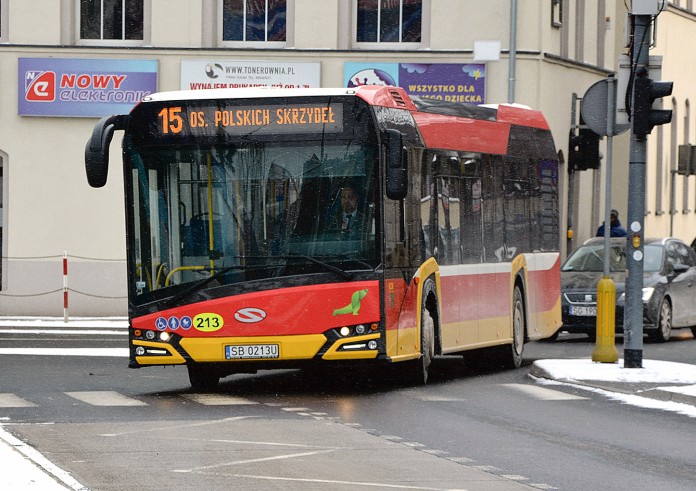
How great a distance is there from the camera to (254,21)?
1297 inches

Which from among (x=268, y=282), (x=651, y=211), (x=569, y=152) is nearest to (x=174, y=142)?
(x=268, y=282)

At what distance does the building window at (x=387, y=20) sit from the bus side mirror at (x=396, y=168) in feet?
57.1

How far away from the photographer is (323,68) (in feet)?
107

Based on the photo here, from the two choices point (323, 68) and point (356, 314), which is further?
point (323, 68)

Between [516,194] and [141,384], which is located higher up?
[516,194]

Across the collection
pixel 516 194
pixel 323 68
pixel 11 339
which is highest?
pixel 323 68

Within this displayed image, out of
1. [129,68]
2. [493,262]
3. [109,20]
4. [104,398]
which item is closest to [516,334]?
[493,262]

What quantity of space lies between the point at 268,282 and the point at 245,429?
9.94 feet

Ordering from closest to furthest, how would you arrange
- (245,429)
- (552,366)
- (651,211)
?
(245,429) → (552,366) → (651,211)

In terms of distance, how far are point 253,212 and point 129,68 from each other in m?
16.9

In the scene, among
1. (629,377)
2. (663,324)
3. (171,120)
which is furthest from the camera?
(663,324)

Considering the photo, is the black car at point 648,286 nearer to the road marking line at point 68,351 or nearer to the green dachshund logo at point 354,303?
the road marking line at point 68,351

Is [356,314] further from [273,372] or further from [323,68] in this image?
[323,68]

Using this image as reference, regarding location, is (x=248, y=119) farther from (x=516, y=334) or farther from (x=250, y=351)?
(x=516, y=334)
